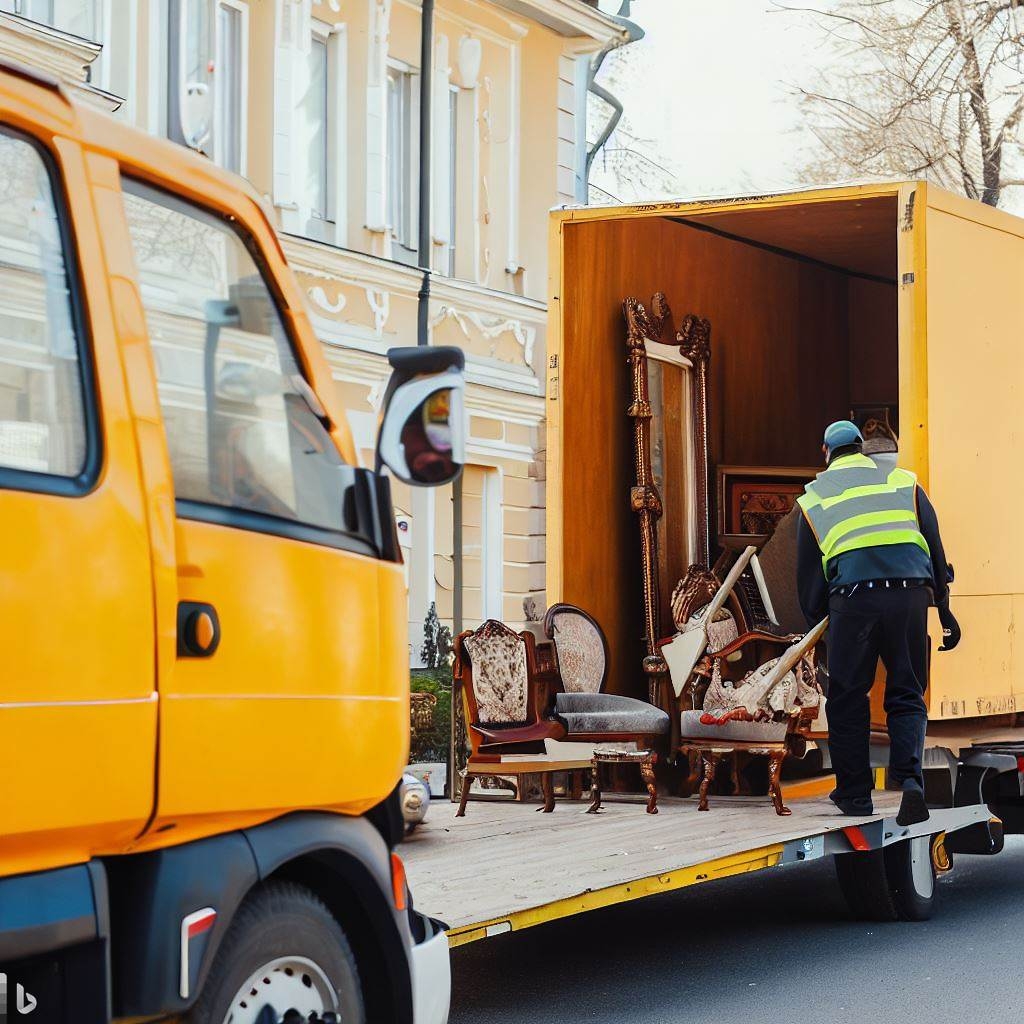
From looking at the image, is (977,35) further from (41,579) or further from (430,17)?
(41,579)

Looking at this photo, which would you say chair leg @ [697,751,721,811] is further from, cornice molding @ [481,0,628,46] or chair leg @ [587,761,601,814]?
cornice molding @ [481,0,628,46]

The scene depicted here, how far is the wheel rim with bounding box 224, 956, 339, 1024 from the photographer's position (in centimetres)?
347

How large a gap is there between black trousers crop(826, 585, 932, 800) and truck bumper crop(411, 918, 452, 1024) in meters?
3.75

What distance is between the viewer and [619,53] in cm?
2264

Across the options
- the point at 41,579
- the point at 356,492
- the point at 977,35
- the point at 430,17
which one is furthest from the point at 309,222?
the point at 41,579

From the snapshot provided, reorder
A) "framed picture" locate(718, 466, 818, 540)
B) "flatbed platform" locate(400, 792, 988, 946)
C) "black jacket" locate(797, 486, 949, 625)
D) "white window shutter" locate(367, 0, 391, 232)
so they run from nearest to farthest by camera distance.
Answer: "flatbed platform" locate(400, 792, 988, 946) → "black jacket" locate(797, 486, 949, 625) → "framed picture" locate(718, 466, 818, 540) → "white window shutter" locate(367, 0, 391, 232)

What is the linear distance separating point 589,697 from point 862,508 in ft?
6.25

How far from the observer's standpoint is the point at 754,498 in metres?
10.5

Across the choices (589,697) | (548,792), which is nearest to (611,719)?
(589,697)

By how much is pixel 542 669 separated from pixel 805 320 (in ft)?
11.9

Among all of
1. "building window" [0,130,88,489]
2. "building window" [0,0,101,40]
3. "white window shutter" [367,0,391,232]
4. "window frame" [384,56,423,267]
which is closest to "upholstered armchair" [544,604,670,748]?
"building window" [0,130,88,489]

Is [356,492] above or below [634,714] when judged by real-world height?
above

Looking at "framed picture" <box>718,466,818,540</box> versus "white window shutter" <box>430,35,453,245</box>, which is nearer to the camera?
"framed picture" <box>718,466,818,540</box>

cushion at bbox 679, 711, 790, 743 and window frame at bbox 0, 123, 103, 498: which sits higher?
window frame at bbox 0, 123, 103, 498
